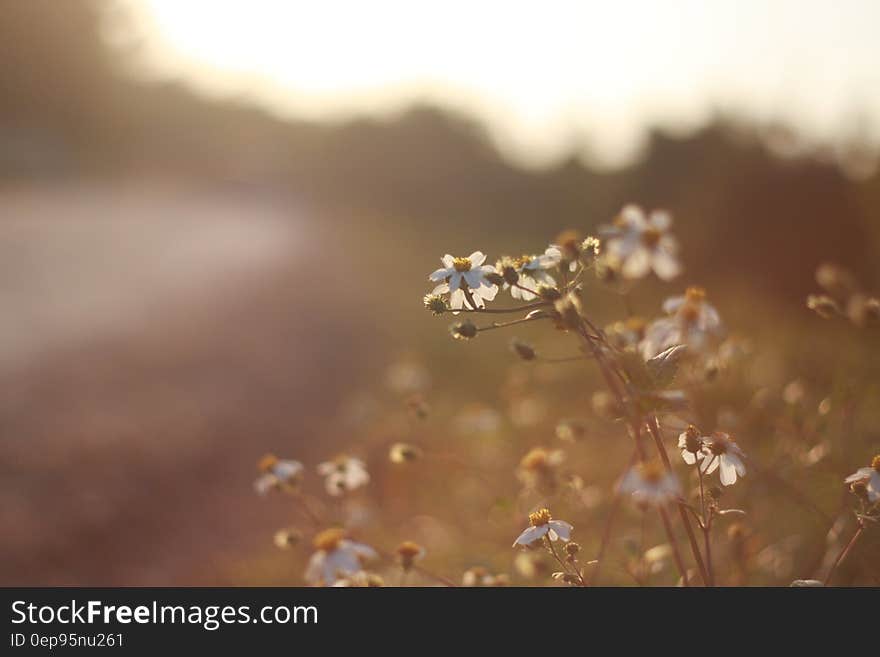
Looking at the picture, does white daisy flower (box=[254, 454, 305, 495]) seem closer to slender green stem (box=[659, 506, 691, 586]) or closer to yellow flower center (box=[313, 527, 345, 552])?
yellow flower center (box=[313, 527, 345, 552])

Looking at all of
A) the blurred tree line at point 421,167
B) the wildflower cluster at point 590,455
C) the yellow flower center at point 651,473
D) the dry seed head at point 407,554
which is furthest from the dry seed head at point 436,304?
the blurred tree line at point 421,167

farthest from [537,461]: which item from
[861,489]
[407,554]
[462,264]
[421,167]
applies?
[421,167]

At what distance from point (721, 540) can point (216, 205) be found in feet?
49.4

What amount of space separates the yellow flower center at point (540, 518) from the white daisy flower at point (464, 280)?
49 centimetres

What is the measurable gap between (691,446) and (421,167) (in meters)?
18.2

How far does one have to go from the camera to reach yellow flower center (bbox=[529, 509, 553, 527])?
1.86 meters

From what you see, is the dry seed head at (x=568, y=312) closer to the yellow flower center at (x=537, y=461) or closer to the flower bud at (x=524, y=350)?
the flower bud at (x=524, y=350)

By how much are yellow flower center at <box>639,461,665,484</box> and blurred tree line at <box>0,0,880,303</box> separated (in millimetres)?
4405

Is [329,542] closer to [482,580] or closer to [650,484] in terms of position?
[482,580]

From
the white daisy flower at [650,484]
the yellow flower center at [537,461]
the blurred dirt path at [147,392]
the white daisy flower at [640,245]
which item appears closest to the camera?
the white daisy flower at [650,484]

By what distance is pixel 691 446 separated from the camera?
174 cm

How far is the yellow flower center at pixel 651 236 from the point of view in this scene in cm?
167

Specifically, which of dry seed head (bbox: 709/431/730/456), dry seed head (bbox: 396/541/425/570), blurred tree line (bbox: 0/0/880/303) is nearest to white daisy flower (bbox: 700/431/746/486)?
dry seed head (bbox: 709/431/730/456)

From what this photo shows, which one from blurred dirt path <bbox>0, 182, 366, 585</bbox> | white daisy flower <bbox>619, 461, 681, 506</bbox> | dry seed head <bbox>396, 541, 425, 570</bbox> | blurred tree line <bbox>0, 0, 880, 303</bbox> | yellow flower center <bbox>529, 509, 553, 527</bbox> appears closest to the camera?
white daisy flower <bbox>619, 461, 681, 506</bbox>
